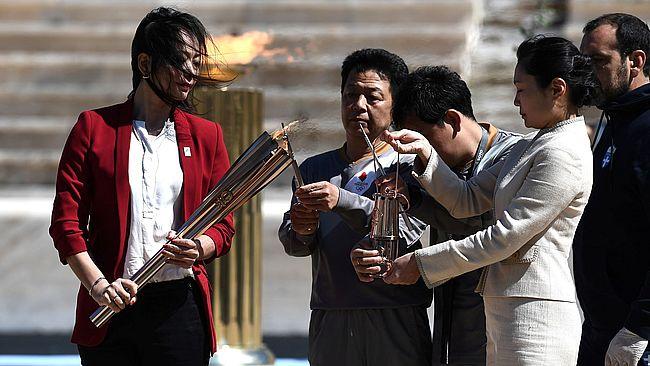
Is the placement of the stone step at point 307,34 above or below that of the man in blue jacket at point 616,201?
above

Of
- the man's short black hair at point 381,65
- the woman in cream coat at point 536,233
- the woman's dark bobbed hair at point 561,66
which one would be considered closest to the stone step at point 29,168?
the man's short black hair at point 381,65

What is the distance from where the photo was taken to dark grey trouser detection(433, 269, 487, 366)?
3.38m

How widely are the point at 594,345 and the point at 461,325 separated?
377 mm

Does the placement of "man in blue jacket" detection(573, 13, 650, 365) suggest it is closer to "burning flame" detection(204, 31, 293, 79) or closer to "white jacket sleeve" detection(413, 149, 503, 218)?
"white jacket sleeve" detection(413, 149, 503, 218)

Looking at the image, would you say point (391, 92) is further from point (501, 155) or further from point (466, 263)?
point (466, 263)

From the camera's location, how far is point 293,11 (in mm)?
9594

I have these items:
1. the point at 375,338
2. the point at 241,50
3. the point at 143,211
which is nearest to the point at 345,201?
the point at 375,338

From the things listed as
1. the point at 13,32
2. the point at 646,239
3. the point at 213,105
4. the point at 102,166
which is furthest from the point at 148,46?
the point at 13,32

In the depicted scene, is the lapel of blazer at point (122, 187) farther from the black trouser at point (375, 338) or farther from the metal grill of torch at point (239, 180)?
the black trouser at point (375, 338)

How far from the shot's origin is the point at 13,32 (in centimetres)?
984

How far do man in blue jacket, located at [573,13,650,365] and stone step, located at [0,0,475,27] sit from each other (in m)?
6.06

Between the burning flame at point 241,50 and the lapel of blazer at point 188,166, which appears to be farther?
the burning flame at point 241,50

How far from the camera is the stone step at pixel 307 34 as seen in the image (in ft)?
28.5

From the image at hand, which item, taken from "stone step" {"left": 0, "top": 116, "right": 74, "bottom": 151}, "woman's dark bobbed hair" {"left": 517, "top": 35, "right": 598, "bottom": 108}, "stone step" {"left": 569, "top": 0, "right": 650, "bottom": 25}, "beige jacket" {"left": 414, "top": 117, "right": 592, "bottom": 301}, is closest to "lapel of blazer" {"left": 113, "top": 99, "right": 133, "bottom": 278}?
"beige jacket" {"left": 414, "top": 117, "right": 592, "bottom": 301}
